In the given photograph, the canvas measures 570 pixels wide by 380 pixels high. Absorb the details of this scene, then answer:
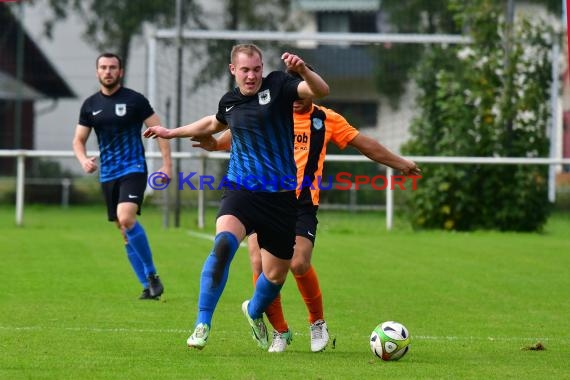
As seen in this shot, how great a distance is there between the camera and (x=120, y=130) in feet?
37.8

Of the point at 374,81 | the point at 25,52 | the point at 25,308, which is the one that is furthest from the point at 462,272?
the point at 25,52

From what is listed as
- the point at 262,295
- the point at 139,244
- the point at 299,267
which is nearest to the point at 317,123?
the point at 299,267

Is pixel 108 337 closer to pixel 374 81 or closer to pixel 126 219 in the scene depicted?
pixel 126 219

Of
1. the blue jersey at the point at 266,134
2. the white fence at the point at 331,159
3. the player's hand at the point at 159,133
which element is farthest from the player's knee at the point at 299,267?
the white fence at the point at 331,159

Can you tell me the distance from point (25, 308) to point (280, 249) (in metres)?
3.08

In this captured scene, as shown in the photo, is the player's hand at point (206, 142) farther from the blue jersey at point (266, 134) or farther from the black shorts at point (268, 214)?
the black shorts at point (268, 214)

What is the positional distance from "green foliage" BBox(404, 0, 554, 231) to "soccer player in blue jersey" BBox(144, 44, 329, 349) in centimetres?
1345

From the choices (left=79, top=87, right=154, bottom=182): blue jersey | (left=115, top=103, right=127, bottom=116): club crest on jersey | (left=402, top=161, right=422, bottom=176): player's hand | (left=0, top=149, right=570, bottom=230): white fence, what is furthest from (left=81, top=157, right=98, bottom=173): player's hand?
(left=0, top=149, right=570, bottom=230): white fence

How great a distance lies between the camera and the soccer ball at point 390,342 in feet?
24.9

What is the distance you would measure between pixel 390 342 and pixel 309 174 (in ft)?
5.10

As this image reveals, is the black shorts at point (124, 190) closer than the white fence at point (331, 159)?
Yes

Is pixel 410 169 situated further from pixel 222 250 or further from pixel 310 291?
pixel 222 250

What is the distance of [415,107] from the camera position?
24094mm

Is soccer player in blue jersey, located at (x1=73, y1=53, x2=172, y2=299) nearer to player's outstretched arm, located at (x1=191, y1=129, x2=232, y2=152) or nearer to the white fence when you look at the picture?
player's outstretched arm, located at (x1=191, y1=129, x2=232, y2=152)
